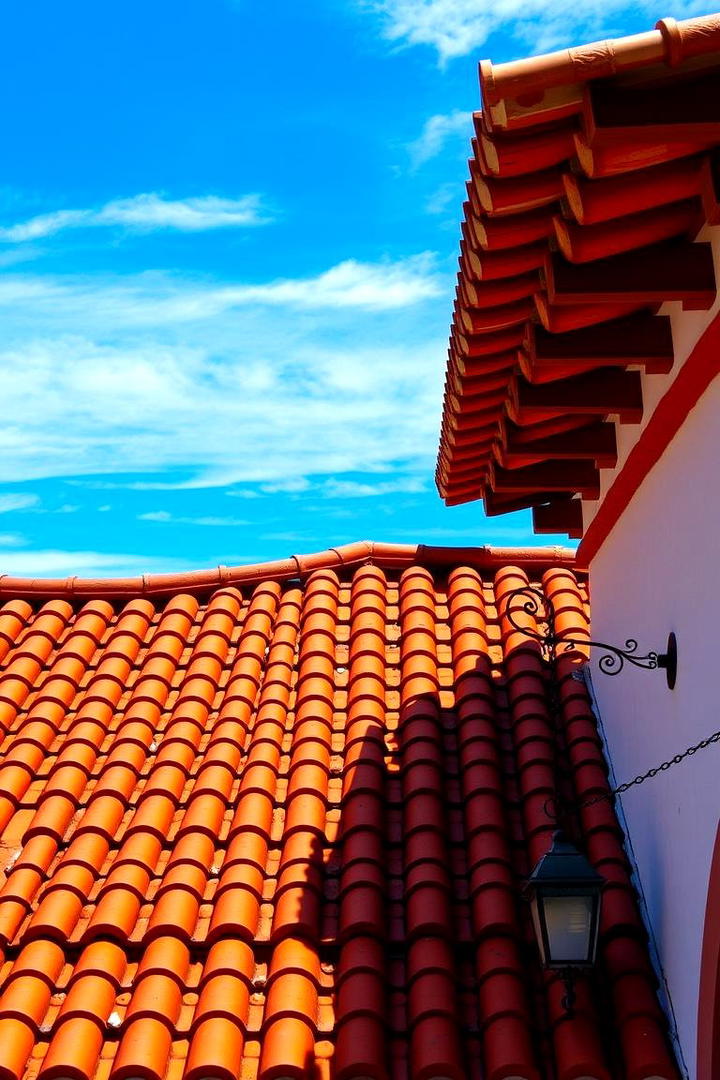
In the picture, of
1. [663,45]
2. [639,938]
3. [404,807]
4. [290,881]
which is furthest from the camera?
[404,807]

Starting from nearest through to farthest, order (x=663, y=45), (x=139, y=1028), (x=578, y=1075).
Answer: (x=663, y=45)
(x=578, y=1075)
(x=139, y=1028)

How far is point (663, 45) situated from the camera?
3.15 metres

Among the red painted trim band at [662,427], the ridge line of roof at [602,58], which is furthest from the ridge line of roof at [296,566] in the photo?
the ridge line of roof at [602,58]

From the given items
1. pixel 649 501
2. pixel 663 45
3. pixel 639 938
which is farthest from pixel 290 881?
pixel 663 45

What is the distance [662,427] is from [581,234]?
113cm

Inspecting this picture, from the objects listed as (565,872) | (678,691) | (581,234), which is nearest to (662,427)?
(678,691)

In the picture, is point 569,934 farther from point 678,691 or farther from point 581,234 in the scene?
point 581,234

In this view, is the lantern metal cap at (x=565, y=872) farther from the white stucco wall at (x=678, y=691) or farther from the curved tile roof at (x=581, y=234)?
the curved tile roof at (x=581, y=234)

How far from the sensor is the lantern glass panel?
14.9 ft

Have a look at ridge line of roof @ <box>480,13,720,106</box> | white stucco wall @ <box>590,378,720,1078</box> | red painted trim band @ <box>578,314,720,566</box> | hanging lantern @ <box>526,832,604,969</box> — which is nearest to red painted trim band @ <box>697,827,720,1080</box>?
white stucco wall @ <box>590,378,720,1078</box>

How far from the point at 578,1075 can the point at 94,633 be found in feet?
14.7

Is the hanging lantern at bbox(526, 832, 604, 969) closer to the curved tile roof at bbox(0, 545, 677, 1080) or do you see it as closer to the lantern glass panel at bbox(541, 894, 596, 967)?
the lantern glass panel at bbox(541, 894, 596, 967)

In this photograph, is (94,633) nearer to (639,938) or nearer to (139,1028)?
(139,1028)

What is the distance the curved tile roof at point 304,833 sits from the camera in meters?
4.68
